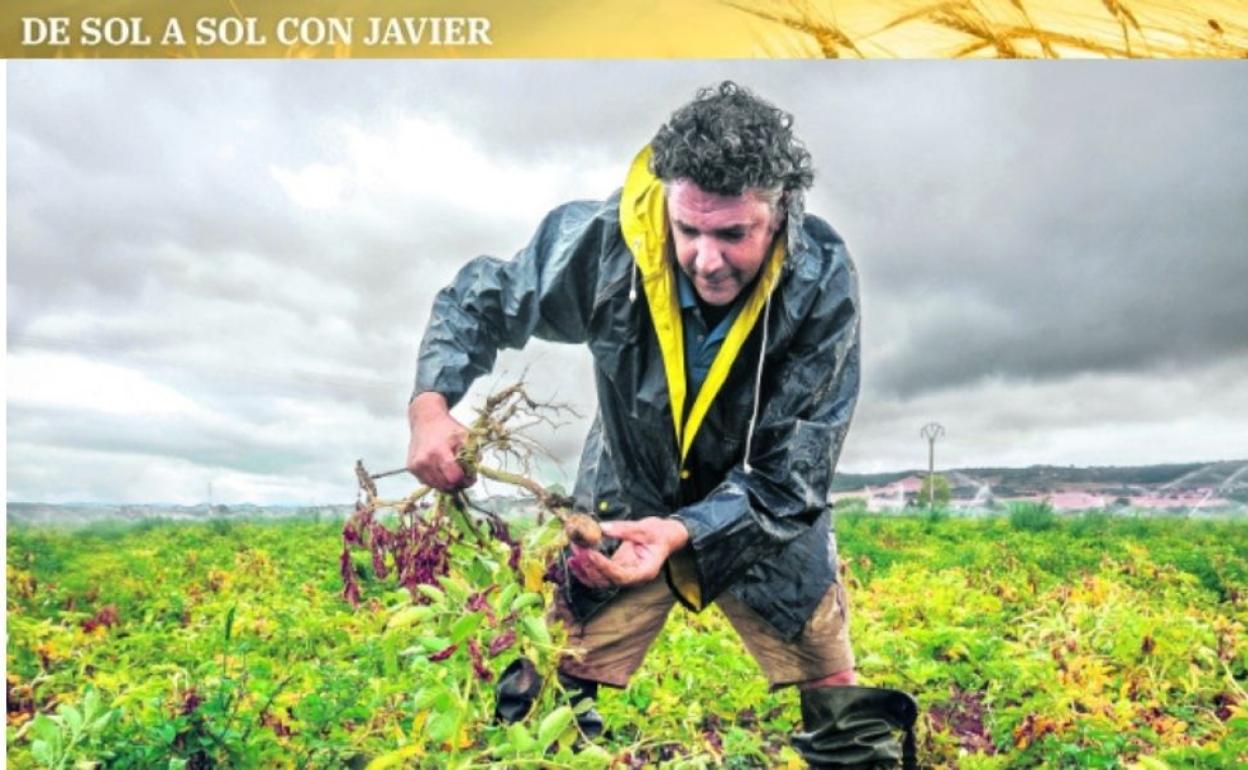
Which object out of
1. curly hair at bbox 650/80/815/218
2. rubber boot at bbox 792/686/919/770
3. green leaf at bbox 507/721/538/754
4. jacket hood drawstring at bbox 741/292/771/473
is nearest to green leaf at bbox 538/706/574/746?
green leaf at bbox 507/721/538/754

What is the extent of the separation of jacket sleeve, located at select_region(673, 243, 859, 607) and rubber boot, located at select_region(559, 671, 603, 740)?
12.2 inches

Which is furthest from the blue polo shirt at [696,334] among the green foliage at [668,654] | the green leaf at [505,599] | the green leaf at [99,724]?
the green leaf at [99,724]

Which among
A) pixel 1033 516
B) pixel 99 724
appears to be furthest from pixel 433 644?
pixel 1033 516

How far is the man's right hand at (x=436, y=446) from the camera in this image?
7.45 feet

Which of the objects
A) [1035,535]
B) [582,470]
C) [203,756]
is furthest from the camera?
[1035,535]

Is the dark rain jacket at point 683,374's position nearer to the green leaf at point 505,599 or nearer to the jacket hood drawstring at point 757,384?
the jacket hood drawstring at point 757,384

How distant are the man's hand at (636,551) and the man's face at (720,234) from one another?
0.44 m

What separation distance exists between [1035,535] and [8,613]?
209cm

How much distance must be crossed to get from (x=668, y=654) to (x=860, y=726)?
19.7 inches

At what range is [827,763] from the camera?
8.39ft

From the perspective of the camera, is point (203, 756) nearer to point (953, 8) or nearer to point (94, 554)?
point (94, 554)

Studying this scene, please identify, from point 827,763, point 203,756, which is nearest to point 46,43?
point 203,756

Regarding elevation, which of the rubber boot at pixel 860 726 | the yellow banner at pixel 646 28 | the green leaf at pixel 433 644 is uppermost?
the yellow banner at pixel 646 28

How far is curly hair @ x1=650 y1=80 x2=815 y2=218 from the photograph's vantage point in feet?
7.56
